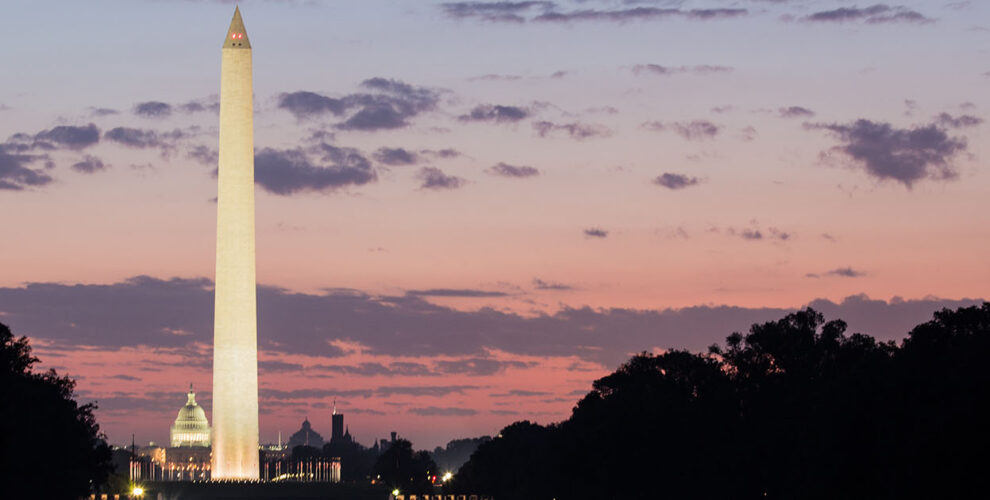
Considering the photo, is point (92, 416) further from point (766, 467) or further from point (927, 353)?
point (927, 353)

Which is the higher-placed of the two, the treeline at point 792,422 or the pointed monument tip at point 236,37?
the pointed monument tip at point 236,37

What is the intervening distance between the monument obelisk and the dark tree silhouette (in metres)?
52.3

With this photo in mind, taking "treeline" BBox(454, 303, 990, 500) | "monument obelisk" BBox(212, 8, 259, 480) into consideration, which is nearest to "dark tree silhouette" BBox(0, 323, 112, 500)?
"treeline" BBox(454, 303, 990, 500)

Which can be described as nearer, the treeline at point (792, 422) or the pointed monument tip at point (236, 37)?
the treeline at point (792, 422)

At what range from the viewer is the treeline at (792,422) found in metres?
67.1

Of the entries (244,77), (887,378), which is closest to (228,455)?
(244,77)

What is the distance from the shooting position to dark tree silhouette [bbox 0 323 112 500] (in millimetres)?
79250

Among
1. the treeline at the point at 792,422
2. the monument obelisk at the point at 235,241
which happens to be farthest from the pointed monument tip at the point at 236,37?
the treeline at the point at 792,422

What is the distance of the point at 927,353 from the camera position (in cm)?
7488

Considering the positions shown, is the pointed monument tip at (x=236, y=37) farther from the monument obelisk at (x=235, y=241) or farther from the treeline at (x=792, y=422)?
the treeline at (x=792, y=422)

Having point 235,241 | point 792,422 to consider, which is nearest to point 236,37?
point 235,241

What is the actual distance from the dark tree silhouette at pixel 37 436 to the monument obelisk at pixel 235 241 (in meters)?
52.3

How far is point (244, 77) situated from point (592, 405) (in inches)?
1902

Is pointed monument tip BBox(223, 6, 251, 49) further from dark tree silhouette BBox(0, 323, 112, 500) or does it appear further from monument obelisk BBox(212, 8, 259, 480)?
dark tree silhouette BBox(0, 323, 112, 500)
